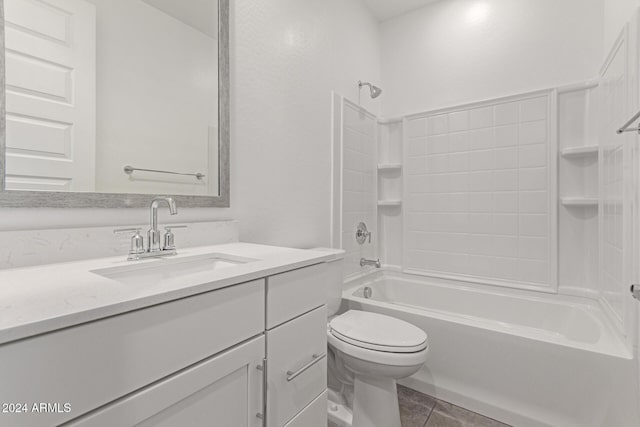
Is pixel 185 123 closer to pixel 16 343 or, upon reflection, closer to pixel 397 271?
pixel 16 343

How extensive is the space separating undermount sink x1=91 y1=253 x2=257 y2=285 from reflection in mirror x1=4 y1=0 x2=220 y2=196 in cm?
32

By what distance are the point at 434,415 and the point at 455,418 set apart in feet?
0.34

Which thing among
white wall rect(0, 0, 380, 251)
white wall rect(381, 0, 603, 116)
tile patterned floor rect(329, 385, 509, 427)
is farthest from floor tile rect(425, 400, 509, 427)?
white wall rect(381, 0, 603, 116)

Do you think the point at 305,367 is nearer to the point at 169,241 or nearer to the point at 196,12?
the point at 169,241

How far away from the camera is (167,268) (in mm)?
1002

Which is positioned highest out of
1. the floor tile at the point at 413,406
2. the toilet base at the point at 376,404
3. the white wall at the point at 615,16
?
the white wall at the point at 615,16

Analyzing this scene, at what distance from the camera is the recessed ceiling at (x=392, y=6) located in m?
2.51

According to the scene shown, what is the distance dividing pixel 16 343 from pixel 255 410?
22.9 inches

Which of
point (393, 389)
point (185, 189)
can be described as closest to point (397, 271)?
point (393, 389)

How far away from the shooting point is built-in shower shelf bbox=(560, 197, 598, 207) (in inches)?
73.1

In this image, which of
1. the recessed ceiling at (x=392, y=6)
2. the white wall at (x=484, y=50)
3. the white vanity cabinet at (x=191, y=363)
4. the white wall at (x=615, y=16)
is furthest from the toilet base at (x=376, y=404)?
the recessed ceiling at (x=392, y=6)

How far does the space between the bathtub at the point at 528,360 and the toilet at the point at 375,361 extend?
376 millimetres

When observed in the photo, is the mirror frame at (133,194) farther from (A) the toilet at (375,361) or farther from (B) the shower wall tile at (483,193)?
(B) the shower wall tile at (483,193)

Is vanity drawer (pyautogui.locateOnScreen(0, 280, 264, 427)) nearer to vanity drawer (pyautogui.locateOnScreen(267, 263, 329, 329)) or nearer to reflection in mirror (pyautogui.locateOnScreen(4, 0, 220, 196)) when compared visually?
vanity drawer (pyautogui.locateOnScreen(267, 263, 329, 329))
